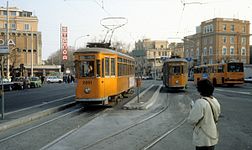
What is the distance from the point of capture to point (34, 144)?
29.2ft

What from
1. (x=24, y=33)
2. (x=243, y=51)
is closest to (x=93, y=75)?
(x=24, y=33)

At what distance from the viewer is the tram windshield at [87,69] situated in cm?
1657

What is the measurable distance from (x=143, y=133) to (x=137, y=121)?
2572mm

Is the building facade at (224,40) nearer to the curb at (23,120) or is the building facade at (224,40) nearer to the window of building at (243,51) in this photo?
the window of building at (243,51)

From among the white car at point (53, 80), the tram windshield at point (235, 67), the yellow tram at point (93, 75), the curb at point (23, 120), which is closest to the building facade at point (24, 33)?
the white car at point (53, 80)

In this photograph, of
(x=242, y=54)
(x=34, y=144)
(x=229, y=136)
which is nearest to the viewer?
(x=34, y=144)

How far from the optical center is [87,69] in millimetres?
16672

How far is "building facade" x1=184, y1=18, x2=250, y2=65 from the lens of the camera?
3568 inches

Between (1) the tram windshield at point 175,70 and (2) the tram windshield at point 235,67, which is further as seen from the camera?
(2) the tram windshield at point 235,67

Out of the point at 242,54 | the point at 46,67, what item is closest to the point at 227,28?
the point at 242,54

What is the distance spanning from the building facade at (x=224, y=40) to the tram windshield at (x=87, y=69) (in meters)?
75.3

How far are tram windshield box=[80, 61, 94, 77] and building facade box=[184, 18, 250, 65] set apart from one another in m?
75.3

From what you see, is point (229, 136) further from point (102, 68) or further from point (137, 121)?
point (102, 68)

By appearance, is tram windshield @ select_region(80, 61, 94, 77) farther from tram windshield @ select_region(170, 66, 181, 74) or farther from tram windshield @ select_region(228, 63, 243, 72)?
tram windshield @ select_region(228, 63, 243, 72)
